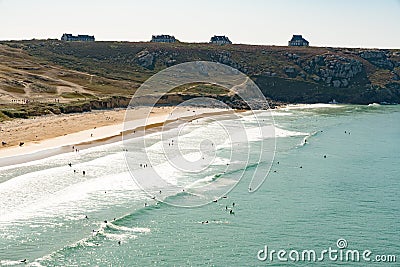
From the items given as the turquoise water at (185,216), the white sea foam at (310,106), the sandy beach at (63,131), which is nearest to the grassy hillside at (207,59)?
the white sea foam at (310,106)

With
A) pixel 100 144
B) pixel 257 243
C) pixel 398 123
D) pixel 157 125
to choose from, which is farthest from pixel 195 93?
pixel 257 243

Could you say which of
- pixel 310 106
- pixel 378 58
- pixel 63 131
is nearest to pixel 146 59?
pixel 310 106

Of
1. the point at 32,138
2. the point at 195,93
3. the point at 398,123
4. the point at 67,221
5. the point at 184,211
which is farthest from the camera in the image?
the point at 195,93

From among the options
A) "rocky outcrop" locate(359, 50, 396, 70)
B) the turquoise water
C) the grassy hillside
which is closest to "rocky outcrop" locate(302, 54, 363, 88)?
the grassy hillside

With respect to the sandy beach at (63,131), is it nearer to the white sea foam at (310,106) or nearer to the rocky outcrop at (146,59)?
the white sea foam at (310,106)

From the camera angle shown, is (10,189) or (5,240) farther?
(10,189)

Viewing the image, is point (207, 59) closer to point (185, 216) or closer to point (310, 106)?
point (310, 106)

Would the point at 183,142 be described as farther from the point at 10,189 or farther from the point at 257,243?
the point at 257,243

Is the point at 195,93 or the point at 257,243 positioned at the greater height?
the point at 195,93
